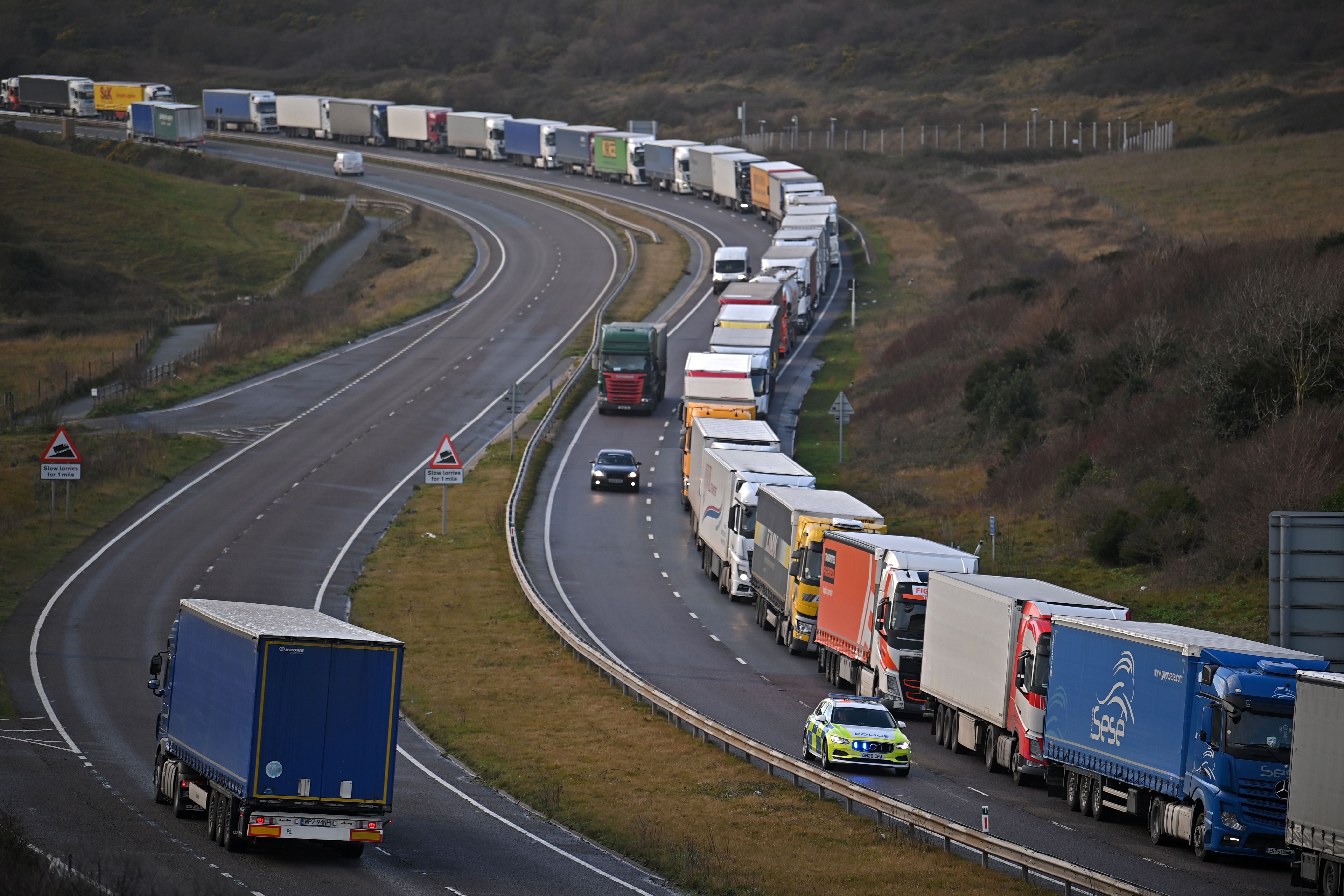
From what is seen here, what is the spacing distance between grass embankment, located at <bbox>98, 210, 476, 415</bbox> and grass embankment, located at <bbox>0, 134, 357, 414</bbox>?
4.58m

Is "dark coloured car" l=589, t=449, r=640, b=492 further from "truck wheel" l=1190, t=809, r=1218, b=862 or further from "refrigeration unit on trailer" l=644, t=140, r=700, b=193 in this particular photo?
"refrigeration unit on trailer" l=644, t=140, r=700, b=193

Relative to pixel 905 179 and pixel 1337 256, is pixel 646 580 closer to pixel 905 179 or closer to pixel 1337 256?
pixel 1337 256

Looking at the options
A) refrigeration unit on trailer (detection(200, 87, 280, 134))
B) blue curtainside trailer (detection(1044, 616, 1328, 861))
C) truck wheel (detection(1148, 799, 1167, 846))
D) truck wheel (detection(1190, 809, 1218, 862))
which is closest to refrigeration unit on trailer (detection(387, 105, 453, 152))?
refrigeration unit on trailer (detection(200, 87, 280, 134))

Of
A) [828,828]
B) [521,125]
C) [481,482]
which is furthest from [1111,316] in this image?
[521,125]

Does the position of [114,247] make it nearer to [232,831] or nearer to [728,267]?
[728,267]

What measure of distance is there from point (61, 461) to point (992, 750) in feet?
92.0

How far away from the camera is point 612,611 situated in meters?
43.5

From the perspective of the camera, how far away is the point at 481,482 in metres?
58.5

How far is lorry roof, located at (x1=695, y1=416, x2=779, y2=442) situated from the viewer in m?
52.3

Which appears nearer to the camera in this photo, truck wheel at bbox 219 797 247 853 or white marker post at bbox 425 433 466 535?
truck wheel at bbox 219 797 247 853

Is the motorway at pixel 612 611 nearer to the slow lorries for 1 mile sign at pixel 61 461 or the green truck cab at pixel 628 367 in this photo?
the green truck cab at pixel 628 367

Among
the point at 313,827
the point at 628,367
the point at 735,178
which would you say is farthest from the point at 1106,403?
the point at 735,178

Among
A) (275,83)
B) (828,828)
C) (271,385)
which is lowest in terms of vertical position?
(828,828)

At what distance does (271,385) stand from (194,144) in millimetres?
78422
